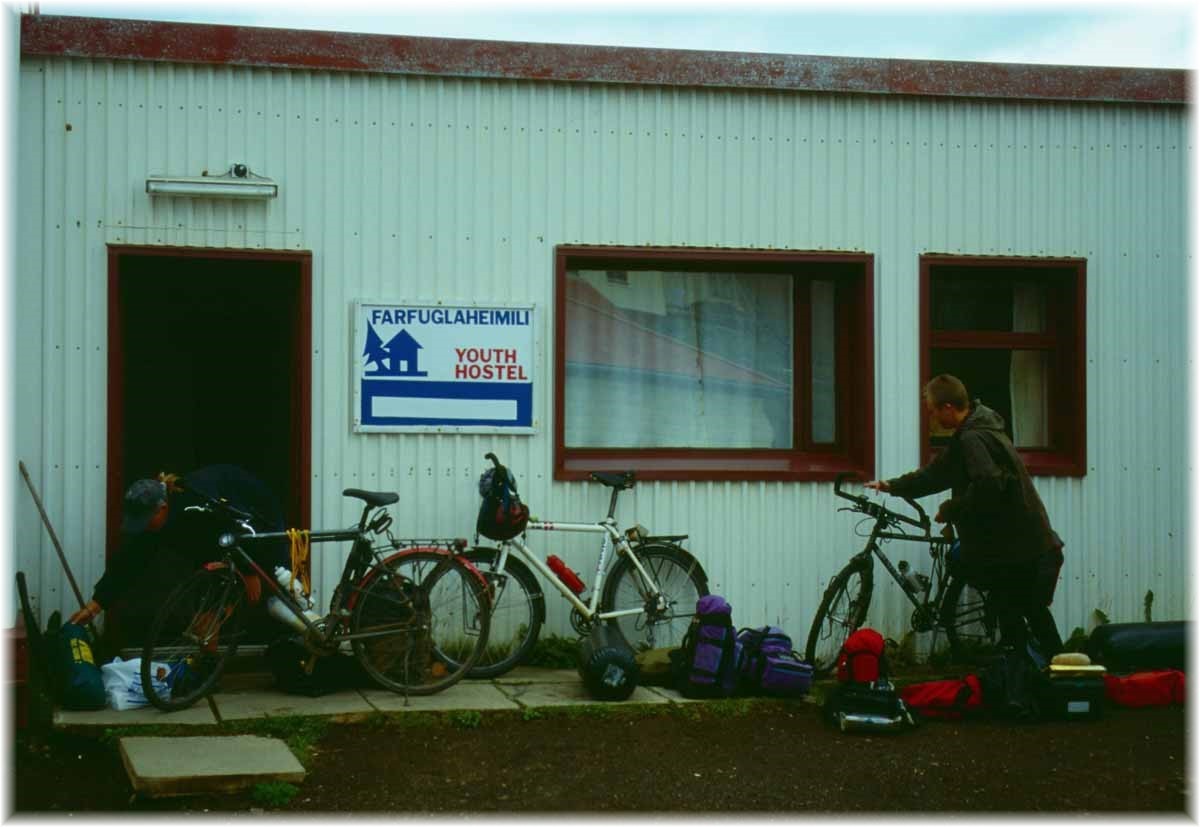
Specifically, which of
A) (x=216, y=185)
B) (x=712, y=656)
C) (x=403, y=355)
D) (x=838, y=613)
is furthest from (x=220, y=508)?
(x=838, y=613)

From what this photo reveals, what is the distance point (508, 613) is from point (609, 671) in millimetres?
1068

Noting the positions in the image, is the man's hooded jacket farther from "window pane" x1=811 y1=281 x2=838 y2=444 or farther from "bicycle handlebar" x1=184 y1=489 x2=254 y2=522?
"bicycle handlebar" x1=184 y1=489 x2=254 y2=522

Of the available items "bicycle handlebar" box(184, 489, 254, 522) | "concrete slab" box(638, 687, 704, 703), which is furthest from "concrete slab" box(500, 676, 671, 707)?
"bicycle handlebar" box(184, 489, 254, 522)

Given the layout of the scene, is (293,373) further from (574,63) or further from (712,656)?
(712,656)

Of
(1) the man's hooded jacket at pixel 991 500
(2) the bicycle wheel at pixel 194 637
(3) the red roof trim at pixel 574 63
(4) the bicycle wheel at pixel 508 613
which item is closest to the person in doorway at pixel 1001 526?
(1) the man's hooded jacket at pixel 991 500

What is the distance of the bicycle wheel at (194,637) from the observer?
26.2 ft

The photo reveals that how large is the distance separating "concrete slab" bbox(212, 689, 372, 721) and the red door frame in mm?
1179

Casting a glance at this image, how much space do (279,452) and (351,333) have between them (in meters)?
1.63

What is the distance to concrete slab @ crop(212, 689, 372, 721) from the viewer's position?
8008 mm

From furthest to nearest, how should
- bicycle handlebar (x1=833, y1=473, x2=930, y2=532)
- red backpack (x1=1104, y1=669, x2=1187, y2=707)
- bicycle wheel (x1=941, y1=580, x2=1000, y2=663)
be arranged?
bicycle wheel (x1=941, y1=580, x2=1000, y2=663) → bicycle handlebar (x1=833, y1=473, x2=930, y2=532) → red backpack (x1=1104, y1=669, x2=1187, y2=707)

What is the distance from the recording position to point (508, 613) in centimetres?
933

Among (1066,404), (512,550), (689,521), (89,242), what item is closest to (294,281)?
(89,242)

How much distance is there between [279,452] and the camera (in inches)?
420

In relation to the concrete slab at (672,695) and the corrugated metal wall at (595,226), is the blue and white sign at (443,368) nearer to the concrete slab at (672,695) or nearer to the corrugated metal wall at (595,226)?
the corrugated metal wall at (595,226)
